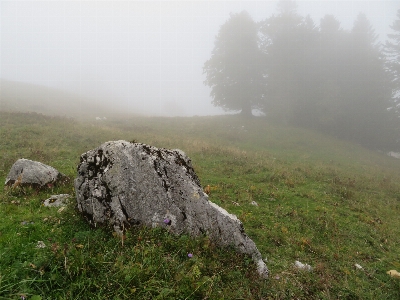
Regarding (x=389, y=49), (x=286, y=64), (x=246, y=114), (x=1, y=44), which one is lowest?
(x=246, y=114)

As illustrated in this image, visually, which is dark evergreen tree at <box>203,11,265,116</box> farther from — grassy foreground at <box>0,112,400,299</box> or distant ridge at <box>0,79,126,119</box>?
grassy foreground at <box>0,112,400,299</box>

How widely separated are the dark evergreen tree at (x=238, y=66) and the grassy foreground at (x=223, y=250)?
28.2 metres

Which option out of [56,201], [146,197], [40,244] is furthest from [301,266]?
[56,201]

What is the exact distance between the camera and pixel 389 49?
39.3m

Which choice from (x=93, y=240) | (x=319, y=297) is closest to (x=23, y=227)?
(x=93, y=240)

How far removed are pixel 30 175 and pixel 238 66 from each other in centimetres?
3843

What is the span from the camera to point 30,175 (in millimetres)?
7820

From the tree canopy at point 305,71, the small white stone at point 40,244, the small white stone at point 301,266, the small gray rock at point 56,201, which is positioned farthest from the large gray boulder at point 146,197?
the tree canopy at point 305,71

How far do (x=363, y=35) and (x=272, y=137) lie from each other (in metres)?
28.3

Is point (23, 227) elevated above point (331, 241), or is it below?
above

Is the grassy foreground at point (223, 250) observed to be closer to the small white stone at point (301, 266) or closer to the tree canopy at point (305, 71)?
the small white stone at point (301, 266)

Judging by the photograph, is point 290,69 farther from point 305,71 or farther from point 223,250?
point 223,250

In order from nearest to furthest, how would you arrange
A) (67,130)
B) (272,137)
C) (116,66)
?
(67,130) < (272,137) < (116,66)

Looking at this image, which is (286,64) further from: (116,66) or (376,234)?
(116,66)
